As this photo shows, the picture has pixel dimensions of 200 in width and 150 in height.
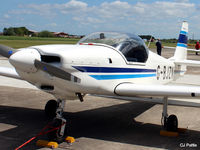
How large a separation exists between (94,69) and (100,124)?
6.44ft

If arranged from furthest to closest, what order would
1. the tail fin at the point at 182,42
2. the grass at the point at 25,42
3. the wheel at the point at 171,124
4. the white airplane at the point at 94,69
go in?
the grass at the point at 25,42 → the tail fin at the point at 182,42 → the wheel at the point at 171,124 → the white airplane at the point at 94,69

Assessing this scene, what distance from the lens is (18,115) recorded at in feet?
23.9

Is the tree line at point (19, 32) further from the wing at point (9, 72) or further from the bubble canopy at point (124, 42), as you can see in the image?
the bubble canopy at point (124, 42)

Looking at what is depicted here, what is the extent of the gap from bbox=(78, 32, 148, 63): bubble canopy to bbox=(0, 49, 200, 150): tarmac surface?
5.15 ft

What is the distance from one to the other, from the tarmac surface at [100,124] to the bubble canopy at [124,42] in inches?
61.8

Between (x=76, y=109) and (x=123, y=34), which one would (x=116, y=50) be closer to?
(x=123, y=34)

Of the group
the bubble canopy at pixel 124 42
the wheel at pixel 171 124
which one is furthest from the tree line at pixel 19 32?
the wheel at pixel 171 124

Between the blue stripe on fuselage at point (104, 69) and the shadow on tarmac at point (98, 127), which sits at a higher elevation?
the blue stripe on fuselage at point (104, 69)

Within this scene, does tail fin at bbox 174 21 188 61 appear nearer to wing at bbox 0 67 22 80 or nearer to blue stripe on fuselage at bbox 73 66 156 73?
blue stripe on fuselage at bbox 73 66 156 73

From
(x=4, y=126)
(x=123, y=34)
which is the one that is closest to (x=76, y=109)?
(x=4, y=126)

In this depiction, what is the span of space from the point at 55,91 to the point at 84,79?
55 cm

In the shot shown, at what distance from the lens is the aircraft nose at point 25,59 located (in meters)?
4.54

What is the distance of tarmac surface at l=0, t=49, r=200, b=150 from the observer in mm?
Answer: 5305

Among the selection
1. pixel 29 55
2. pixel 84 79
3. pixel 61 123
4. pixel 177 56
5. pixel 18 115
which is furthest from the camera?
pixel 177 56
